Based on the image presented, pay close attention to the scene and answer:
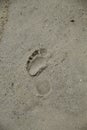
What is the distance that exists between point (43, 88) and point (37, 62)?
17 centimetres

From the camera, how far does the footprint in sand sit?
166cm

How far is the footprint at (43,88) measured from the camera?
1.61m

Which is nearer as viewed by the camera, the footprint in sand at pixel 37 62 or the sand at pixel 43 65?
the sand at pixel 43 65

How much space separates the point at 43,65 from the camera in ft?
5.46

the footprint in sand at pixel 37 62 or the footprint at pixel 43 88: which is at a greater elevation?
the footprint in sand at pixel 37 62

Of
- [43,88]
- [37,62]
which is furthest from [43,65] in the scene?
[43,88]

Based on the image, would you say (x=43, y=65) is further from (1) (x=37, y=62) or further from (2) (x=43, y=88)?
(2) (x=43, y=88)

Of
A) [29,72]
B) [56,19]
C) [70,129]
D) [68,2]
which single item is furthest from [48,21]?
[70,129]

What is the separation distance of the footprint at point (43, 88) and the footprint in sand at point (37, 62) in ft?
0.23

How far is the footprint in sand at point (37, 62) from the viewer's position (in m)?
1.66

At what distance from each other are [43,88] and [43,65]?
15 centimetres

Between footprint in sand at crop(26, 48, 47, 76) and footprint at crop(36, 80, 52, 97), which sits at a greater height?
footprint in sand at crop(26, 48, 47, 76)

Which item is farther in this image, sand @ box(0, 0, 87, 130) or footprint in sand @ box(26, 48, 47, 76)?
footprint in sand @ box(26, 48, 47, 76)

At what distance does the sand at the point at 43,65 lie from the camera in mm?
1558
